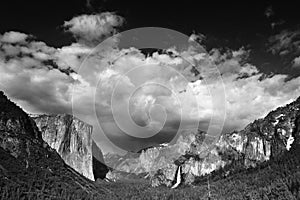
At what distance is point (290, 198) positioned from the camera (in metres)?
199

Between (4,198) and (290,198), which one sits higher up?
(290,198)

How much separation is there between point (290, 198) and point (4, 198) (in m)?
151

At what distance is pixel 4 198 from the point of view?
7726 inches
